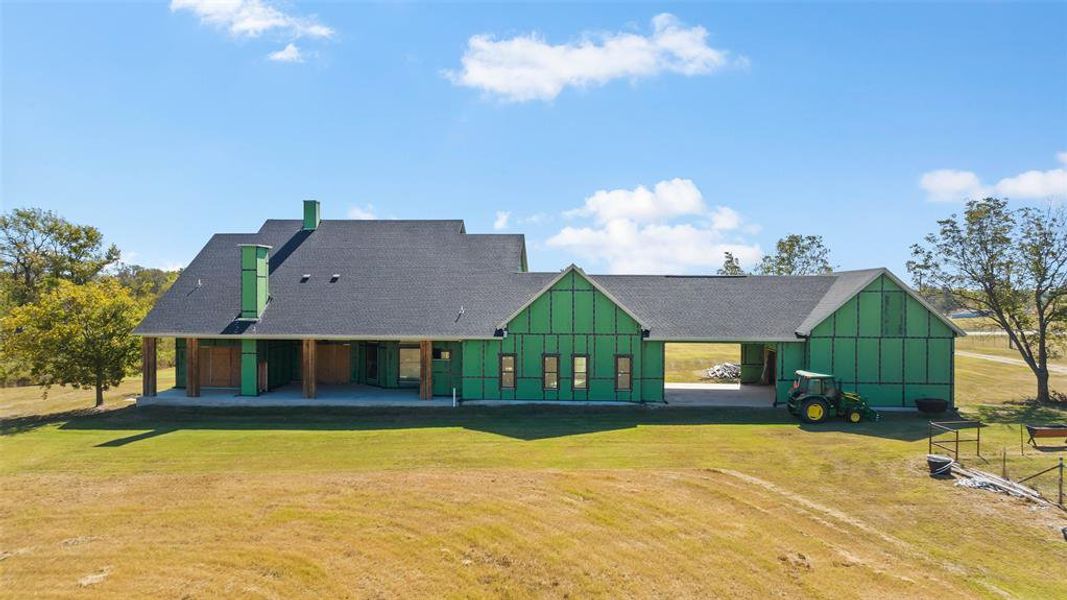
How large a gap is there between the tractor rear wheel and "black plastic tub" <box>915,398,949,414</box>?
15.5 ft

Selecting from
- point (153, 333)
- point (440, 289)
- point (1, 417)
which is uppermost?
point (440, 289)

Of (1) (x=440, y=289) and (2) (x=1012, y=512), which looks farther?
(1) (x=440, y=289)

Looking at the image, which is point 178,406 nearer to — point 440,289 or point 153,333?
point 153,333

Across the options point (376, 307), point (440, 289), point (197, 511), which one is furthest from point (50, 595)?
point (440, 289)

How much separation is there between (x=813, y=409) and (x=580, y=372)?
9186 mm

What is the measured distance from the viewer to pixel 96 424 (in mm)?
24125

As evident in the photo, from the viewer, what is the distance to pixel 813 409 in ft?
78.5

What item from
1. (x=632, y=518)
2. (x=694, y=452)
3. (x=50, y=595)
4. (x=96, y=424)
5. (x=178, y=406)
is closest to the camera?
(x=50, y=595)

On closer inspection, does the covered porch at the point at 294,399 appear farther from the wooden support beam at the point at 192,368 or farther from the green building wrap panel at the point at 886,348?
the green building wrap panel at the point at 886,348

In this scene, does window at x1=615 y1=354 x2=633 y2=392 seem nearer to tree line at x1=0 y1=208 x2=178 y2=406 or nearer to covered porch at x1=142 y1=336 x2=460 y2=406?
covered porch at x1=142 y1=336 x2=460 y2=406

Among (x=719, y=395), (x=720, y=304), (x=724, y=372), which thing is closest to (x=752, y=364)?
(x=724, y=372)

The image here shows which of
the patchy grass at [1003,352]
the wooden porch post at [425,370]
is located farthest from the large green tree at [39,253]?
the patchy grass at [1003,352]

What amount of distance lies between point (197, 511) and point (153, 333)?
1552cm

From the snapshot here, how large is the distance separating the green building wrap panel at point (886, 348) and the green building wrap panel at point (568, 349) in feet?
24.2
